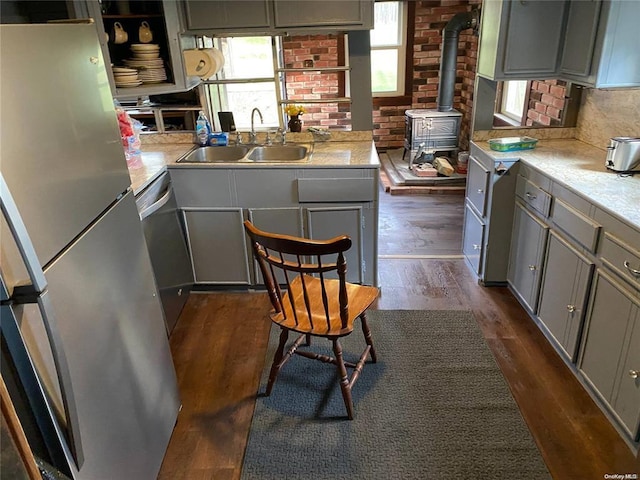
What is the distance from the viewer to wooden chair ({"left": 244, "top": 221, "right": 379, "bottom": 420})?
1679 millimetres

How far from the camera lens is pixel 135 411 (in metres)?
1.53

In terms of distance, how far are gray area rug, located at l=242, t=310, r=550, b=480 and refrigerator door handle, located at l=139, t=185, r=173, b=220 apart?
37.8 inches

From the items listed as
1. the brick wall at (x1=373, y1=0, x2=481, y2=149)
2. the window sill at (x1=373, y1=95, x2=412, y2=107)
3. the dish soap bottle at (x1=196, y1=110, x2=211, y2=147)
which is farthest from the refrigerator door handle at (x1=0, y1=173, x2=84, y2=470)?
the window sill at (x1=373, y1=95, x2=412, y2=107)

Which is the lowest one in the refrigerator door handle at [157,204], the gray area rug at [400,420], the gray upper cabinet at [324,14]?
the gray area rug at [400,420]

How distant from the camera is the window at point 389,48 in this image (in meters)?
5.47

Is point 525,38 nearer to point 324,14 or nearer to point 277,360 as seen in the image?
point 324,14

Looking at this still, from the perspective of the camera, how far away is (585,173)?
7.45ft

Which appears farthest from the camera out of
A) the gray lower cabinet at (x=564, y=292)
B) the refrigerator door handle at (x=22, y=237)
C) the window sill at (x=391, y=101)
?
the window sill at (x=391, y=101)

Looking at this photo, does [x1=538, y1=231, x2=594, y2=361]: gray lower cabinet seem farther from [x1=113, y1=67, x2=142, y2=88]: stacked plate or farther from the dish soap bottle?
[x1=113, y1=67, x2=142, y2=88]: stacked plate

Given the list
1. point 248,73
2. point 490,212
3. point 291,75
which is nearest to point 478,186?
point 490,212

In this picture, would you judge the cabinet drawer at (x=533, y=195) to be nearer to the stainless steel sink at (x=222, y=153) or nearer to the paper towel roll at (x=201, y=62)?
Answer: the stainless steel sink at (x=222, y=153)

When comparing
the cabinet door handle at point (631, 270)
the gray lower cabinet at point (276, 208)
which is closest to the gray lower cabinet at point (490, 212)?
the gray lower cabinet at point (276, 208)

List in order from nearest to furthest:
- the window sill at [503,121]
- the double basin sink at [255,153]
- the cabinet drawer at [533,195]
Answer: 1. the cabinet drawer at [533,195]
2. the double basin sink at [255,153]
3. the window sill at [503,121]

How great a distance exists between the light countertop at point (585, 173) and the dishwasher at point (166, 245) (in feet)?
6.29
